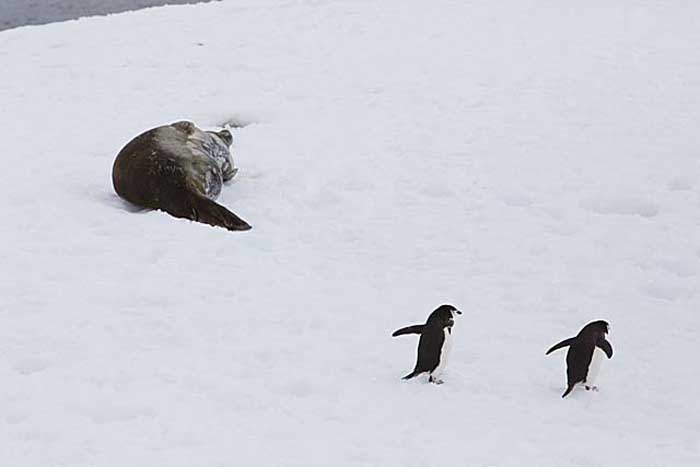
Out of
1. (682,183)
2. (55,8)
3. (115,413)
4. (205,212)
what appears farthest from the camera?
(55,8)

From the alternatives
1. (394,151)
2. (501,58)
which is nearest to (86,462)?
(394,151)

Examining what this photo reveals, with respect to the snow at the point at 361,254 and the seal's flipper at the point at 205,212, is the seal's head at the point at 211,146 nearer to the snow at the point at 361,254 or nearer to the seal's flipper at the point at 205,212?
the snow at the point at 361,254

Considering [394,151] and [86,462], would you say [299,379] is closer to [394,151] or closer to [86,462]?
[86,462]

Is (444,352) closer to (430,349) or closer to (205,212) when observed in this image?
(430,349)

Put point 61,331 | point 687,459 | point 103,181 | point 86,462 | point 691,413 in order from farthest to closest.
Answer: point 103,181
point 61,331
point 691,413
point 687,459
point 86,462

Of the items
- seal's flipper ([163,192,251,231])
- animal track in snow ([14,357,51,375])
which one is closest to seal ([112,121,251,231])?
seal's flipper ([163,192,251,231])

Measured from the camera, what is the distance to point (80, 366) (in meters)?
4.71

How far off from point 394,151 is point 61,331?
3836 millimetres

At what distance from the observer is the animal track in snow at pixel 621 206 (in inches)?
279

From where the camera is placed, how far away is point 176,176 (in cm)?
705

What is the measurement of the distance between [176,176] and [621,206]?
312 centimetres

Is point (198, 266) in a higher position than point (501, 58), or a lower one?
lower

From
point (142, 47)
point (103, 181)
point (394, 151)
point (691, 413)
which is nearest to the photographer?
point (691, 413)


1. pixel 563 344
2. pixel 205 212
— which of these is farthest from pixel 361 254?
pixel 563 344
